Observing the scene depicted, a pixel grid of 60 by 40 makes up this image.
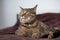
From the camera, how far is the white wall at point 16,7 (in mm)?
2672

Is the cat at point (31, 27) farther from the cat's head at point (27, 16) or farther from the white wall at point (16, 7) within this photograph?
the white wall at point (16, 7)

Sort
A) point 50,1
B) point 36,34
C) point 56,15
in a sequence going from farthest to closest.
Result: point 50,1 → point 56,15 → point 36,34

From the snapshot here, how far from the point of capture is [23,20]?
5.13ft

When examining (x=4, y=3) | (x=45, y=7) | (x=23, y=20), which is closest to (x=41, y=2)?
(x=45, y=7)

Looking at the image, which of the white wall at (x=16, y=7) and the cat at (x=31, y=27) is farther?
the white wall at (x=16, y=7)

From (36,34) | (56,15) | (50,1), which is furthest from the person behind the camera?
(50,1)

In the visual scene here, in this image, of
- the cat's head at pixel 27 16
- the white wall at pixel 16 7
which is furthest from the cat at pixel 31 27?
the white wall at pixel 16 7

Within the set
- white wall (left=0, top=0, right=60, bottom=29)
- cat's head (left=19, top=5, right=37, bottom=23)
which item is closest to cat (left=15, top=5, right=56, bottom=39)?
cat's head (left=19, top=5, right=37, bottom=23)

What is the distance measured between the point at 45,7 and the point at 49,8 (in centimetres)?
7

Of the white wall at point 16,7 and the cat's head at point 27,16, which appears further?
the white wall at point 16,7

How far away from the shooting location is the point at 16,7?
→ 2748 millimetres

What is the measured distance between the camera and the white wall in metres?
2.67

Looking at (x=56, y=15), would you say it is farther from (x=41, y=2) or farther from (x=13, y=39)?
(x=13, y=39)

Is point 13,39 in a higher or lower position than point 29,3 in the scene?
lower
